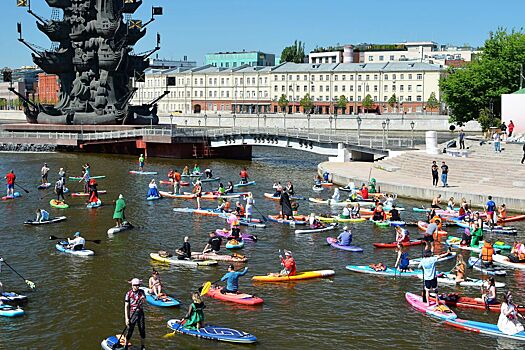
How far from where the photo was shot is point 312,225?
3862cm

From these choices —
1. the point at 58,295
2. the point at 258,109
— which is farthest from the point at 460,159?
the point at 258,109

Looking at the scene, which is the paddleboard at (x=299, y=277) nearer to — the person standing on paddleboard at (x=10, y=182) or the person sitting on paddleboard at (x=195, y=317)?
the person sitting on paddleboard at (x=195, y=317)

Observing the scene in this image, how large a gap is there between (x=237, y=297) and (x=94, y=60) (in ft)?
241

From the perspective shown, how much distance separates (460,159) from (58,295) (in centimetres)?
3761

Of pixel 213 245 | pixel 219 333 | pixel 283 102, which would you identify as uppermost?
pixel 283 102

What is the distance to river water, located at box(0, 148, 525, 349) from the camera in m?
22.4

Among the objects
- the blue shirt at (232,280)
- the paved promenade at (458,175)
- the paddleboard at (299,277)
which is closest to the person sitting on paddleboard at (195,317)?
the blue shirt at (232,280)

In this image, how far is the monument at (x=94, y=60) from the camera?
301 ft

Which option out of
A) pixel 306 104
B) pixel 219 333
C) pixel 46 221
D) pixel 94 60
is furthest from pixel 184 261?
pixel 306 104

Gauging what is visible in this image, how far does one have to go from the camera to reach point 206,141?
80.5m

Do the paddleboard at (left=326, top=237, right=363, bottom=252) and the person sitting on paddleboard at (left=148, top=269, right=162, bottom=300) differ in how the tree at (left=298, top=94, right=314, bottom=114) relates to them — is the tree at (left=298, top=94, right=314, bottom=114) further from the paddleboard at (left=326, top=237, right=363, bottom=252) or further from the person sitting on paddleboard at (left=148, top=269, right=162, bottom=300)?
the person sitting on paddleboard at (left=148, top=269, right=162, bottom=300)

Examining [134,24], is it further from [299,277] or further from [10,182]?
[299,277]

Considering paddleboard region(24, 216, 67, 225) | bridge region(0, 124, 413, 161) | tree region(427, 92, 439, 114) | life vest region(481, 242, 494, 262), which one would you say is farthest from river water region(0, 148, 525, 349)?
tree region(427, 92, 439, 114)

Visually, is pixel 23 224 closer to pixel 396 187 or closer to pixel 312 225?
pixel 312 225
